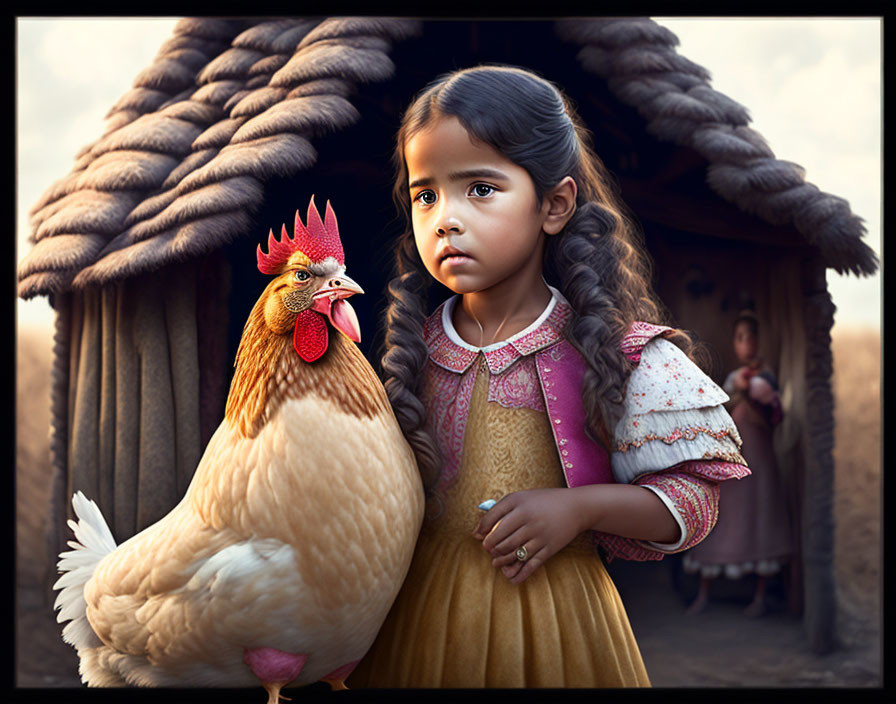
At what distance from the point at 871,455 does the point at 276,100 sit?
1596 mm

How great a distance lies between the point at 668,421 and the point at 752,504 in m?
0.71

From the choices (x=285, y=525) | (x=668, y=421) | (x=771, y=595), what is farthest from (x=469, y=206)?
(x=771, y=595)

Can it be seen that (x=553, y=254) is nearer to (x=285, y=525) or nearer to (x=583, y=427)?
(x=583, y=427)

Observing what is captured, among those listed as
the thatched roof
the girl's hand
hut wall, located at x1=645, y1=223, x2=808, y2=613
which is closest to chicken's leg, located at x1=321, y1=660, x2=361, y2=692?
the girl's hand

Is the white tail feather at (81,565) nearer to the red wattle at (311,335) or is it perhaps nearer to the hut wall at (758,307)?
the red wattle at (311,335)

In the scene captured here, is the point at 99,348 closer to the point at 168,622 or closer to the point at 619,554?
the point at 168,622

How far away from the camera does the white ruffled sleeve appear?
61.2 inches

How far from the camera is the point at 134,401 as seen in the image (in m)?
1.84

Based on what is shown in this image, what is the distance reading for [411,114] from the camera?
1653 mm

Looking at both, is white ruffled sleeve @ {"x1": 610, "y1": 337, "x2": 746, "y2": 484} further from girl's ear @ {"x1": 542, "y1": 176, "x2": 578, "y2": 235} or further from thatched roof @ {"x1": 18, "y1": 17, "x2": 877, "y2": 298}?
thatched roof @ {"x1": 18, "y1": 17, "x2": 877, "y2": 298}

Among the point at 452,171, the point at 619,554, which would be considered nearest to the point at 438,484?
the point at 619,554

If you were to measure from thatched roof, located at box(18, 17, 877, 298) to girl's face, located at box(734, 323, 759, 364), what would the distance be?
352mm

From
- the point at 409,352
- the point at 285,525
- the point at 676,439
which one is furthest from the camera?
the point at 409,352

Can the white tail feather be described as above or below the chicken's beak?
below
